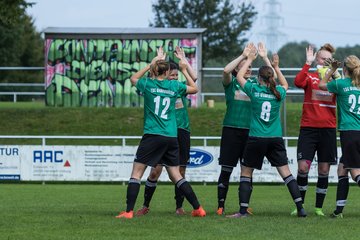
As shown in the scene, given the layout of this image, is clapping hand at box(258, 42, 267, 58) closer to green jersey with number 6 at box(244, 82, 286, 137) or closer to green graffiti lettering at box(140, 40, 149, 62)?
green jersey with number 6 at box(244, 82, 286, 137)

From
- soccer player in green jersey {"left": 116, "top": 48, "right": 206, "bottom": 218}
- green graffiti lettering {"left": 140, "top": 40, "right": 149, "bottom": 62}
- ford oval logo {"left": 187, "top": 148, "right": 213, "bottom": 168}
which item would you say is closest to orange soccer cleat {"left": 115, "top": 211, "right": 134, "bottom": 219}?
soccer player in green jersey {"left": 116, "top": 48, "right": 206, "bottom": 218}

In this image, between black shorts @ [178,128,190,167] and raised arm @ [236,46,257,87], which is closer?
raised arm @ [236,46,257,87]

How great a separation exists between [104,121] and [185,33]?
5.46 m

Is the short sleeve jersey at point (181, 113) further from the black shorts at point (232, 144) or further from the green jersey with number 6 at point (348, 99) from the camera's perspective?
the green jersey with number 6 at point (348, 99)

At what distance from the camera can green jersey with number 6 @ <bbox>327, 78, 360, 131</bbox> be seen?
12.3 metres

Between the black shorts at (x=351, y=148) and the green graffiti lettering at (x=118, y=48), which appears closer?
the black shorts at (x=351, y=148)

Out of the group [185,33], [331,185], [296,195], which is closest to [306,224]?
[296,195]

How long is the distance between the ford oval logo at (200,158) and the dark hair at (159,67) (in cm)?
1150

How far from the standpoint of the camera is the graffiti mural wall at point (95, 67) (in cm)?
3572

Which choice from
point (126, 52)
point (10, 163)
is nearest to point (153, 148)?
point (10, 163)

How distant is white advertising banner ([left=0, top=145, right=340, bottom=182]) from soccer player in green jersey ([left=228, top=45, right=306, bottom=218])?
37.3ft

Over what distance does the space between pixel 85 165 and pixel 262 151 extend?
1233 centimetres

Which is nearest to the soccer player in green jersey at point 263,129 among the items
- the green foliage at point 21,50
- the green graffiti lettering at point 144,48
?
the green graffiti lettering at point 144,48

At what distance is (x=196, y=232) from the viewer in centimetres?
1072
